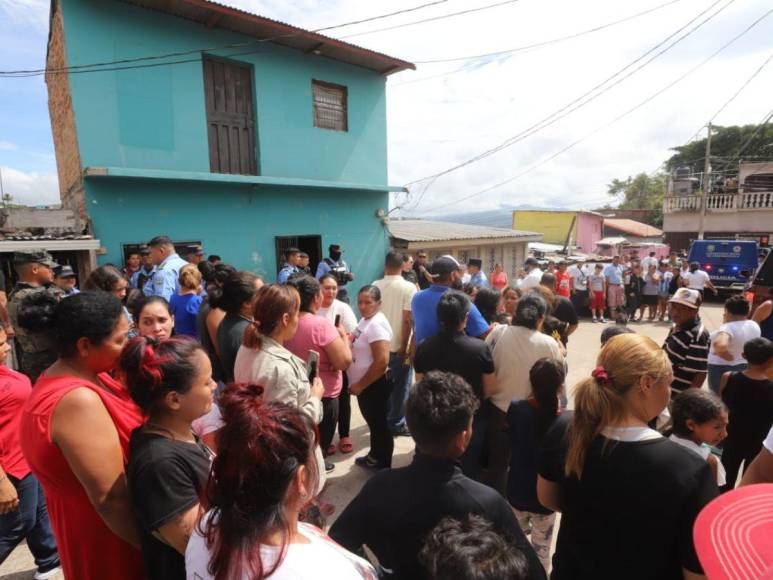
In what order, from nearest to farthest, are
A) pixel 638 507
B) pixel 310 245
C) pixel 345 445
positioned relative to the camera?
1. pixel 638 507
2. pixel 345 445
3. pixel 310 245

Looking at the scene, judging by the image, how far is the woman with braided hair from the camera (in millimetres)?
1324

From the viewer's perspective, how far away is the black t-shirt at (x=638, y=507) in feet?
4.53

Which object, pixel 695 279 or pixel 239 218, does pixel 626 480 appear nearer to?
pixel 239 218

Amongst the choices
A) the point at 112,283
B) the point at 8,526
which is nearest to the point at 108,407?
the point at 8,526

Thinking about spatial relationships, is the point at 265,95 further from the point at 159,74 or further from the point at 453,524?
the point at 453,524

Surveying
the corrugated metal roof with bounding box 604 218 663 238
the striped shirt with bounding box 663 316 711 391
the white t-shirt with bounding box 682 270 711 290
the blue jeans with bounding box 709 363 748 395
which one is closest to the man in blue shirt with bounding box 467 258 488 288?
the blue jeans with bounding box 709 363 748 395

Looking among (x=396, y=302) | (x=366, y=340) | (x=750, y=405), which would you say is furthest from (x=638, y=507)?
(x=396, y=302)

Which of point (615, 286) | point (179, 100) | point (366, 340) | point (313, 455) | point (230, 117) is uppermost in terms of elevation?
point (179, 100)

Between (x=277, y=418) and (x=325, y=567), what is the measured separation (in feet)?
1.17

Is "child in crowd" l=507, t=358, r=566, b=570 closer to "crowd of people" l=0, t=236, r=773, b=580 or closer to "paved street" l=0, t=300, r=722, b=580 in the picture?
"crowd of people" l=0, t=236, r=773, b=580

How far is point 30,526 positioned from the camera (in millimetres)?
2475

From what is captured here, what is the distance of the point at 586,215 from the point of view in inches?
1339

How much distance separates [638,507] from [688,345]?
2.66 meters

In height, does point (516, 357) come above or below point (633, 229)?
below
